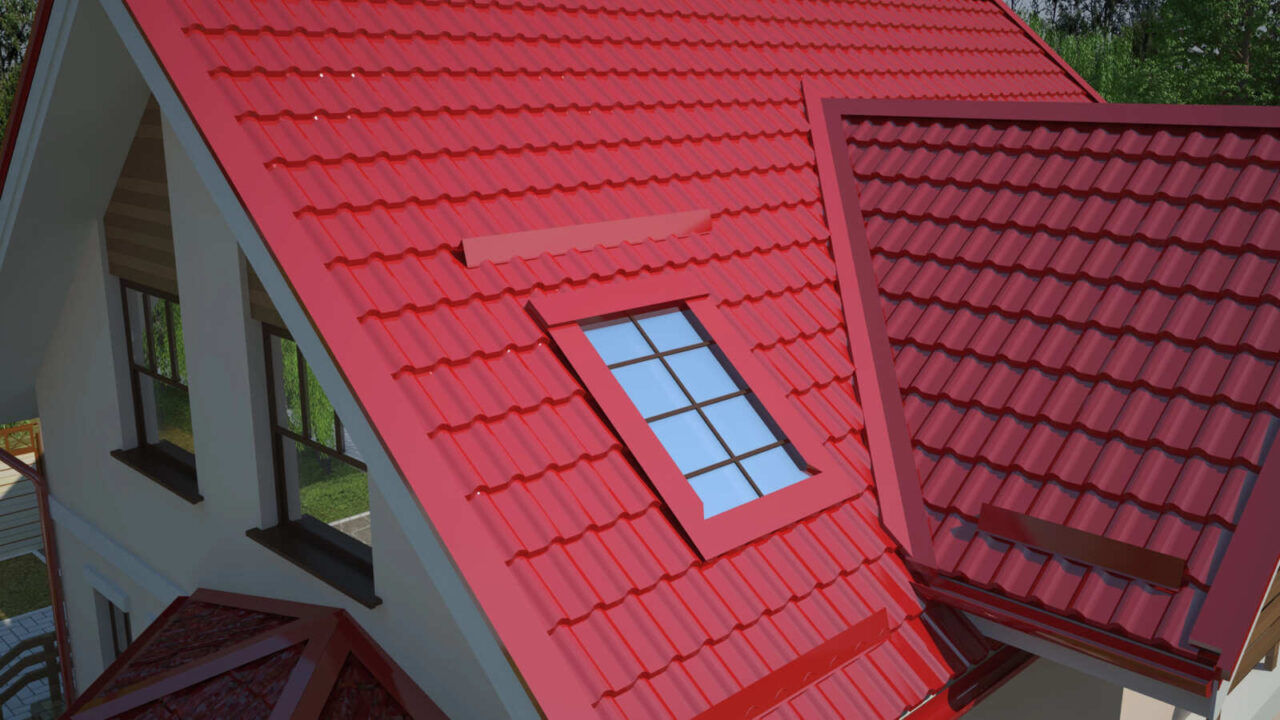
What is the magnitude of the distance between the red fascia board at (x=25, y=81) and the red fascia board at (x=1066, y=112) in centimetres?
446

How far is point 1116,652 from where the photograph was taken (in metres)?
3.86

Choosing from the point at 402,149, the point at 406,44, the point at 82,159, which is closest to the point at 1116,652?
the point at 402,149

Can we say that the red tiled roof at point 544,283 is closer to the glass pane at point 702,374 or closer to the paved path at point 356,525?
the glass pane at point 702,374

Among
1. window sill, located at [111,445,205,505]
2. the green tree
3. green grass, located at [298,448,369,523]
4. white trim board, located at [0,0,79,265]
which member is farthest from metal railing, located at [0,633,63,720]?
the green tree

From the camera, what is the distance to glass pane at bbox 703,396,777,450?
14.5ft

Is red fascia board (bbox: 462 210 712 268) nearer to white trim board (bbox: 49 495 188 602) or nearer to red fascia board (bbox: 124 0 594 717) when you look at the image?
red fascia board (bbox: 124 0 594 717)

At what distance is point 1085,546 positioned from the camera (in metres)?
4.13

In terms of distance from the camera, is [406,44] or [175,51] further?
[406,44]

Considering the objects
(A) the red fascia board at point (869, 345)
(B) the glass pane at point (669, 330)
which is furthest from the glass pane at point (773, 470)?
(B) the glass pane at point (669, 330)

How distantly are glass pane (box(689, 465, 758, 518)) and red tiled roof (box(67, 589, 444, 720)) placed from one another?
55.3 inches

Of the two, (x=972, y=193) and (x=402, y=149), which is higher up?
(x=402, y=149)

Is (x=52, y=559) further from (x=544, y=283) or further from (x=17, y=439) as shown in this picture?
(x=17, y=439)

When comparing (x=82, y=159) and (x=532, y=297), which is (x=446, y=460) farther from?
(x=82, y=159)

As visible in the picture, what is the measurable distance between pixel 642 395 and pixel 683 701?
1366 mm
